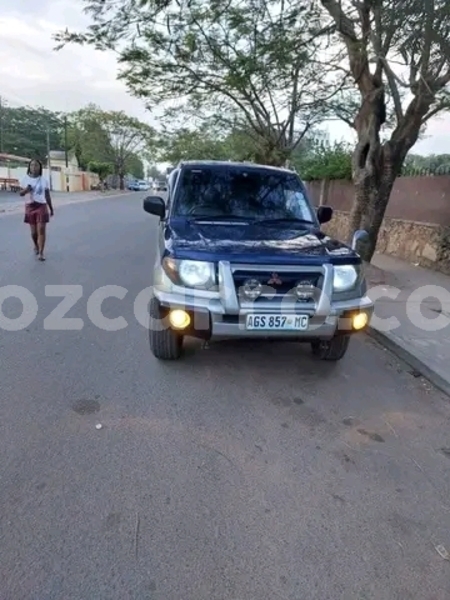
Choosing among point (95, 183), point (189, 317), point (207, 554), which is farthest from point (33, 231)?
point (95, 183)

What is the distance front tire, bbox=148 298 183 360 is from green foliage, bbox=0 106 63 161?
236 feet

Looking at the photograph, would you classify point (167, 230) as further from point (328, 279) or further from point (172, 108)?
point (172, 108)

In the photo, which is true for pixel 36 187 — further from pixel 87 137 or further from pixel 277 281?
pixel 87 137

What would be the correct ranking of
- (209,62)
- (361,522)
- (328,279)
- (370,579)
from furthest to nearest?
(209,62) < (328,279) < (361,522) < (370,579)

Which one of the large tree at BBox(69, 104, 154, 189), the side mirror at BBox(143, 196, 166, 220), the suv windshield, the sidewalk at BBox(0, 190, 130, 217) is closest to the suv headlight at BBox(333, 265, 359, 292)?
the suv windshield

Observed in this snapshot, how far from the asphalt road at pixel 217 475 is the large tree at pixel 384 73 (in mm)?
3306

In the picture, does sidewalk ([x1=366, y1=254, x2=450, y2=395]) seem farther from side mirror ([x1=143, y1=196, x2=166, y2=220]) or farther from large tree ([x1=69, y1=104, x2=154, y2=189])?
large tree ([x1=69, y1=104, x2=154, y2=189])

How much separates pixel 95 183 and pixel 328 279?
62719 mm

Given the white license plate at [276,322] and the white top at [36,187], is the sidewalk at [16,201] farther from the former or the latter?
the white license plate at [276,322]

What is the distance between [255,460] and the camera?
9.26 feet

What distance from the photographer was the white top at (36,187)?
8.23 m

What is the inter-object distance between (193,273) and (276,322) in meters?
0.77

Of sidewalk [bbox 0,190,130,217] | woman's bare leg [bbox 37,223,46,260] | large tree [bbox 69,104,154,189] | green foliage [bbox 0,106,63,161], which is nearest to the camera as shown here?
woman's bare leg [bbox 37,223,46,260]

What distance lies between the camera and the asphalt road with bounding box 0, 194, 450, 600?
1.97 metres
